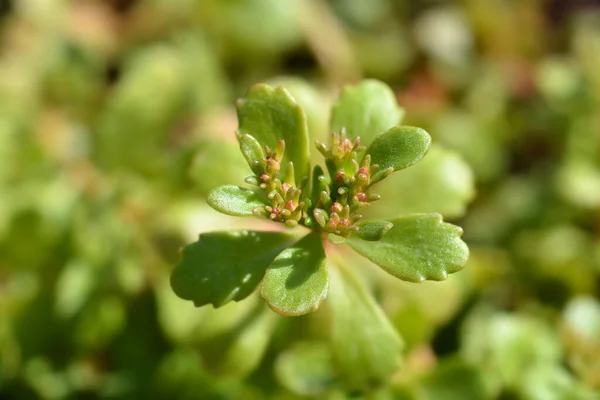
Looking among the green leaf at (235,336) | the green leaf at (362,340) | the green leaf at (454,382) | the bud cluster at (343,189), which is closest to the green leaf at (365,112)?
the bud cluster at (343,189)

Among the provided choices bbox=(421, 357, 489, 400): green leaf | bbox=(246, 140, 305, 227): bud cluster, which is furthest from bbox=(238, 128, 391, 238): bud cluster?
bbox=(421, 357, 489, 400): green leaf

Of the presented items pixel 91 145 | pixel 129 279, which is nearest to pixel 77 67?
pixel 91 145

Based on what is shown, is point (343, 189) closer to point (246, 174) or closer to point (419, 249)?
point (419, 249)

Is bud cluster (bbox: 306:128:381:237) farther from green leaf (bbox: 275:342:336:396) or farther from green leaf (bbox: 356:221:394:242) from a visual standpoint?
green leaf (bbox: 275:342:336:396)

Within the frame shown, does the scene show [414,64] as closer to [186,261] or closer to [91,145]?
[91,145]

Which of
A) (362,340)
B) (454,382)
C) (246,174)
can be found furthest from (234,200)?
(454,382)

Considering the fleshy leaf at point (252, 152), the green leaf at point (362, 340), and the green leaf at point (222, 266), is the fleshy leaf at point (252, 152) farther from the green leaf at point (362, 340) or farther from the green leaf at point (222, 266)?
the green leaf at point (362, 340)
